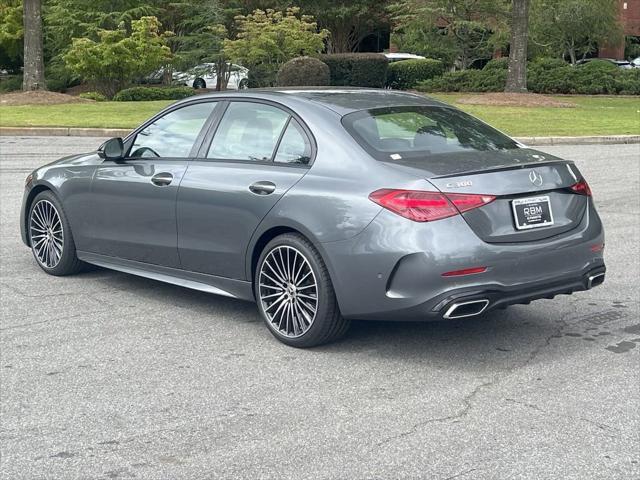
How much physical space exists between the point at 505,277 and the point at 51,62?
4183 centimetres

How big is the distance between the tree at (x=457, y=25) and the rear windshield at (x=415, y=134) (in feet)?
107

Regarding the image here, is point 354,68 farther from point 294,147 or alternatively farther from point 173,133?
point 294,147

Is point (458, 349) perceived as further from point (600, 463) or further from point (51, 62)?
point (51, 62)

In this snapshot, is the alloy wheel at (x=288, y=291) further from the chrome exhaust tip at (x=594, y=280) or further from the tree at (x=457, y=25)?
the tree at (x=457, y=25)

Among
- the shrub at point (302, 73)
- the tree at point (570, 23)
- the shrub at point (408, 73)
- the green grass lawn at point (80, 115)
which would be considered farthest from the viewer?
the tree at point (570, 23)

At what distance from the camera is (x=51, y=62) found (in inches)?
1738

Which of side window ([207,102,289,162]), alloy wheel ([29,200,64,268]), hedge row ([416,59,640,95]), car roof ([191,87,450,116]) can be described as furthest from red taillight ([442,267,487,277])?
hedge row ([416,59,640,95])

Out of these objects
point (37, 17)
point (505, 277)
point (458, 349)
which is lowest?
point (458, 349)

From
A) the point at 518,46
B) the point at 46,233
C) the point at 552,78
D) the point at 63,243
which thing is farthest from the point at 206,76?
the point at 63,243

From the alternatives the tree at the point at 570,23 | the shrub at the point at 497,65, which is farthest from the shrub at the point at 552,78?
the tree at the point at 570,23

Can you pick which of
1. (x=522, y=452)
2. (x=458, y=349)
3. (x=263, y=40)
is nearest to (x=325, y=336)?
(x=458, y=349)

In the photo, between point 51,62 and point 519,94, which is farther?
point 51,62

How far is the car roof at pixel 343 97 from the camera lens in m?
6.25

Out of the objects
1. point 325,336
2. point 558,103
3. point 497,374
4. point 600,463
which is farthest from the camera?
point 558,103
